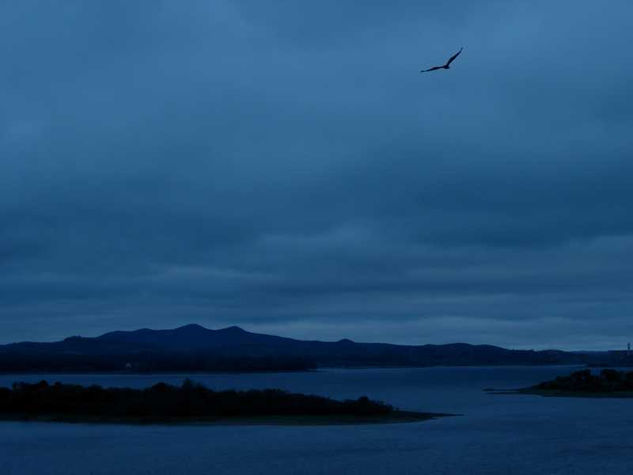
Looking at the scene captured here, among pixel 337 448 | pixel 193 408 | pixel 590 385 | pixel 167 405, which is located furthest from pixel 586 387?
pixel 337 448

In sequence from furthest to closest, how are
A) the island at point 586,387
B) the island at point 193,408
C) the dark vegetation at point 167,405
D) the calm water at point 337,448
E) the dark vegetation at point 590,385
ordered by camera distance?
the dark vegetation at point 590,385 < the island at point 586,387 < the dark vegetation at point 167,405 < the island at point 193,408 < the calm water at point 337,448

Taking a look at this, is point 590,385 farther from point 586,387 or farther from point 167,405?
point 167,405

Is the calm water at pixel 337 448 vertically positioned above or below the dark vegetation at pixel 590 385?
below

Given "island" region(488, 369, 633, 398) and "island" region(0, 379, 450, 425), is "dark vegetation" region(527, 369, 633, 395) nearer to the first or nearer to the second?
"island" region(488, 369, 633, 398)

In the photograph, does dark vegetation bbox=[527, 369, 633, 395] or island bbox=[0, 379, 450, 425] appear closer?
island bbox=[0, 379, 450, 425]

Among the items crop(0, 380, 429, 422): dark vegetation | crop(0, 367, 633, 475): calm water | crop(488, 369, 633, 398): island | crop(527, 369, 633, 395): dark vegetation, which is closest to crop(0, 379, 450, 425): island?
crop(0, 380, 429, 422): dark vegetation

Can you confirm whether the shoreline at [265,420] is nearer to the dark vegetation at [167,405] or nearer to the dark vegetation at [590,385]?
the dark vegetation at [167,405]

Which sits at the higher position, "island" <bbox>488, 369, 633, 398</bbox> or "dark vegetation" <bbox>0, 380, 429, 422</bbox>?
"island" <bbox>488, 369, 633, 398</bbox>

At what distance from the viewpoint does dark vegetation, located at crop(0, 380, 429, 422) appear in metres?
76.9

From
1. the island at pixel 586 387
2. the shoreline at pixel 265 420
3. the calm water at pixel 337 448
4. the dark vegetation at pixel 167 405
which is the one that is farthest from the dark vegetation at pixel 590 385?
the dark vegetation at pixel 167 405

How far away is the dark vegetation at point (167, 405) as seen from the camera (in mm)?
76875

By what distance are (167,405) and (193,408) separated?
210 cm

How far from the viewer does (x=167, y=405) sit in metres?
77.6

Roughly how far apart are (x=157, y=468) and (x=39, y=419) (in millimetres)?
40104
